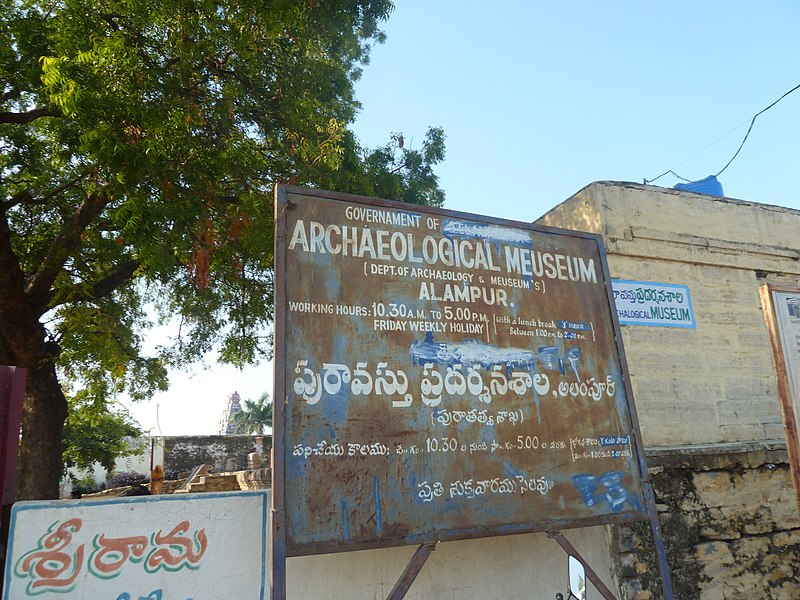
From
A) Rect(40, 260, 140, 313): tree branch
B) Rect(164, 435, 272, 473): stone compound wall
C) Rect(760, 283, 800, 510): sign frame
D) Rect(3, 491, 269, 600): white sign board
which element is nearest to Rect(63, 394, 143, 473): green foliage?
Rect(164, 435, 272, 473): stone compound wall

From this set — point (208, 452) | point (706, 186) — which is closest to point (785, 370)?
point (706, 186)

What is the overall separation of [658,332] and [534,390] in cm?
232

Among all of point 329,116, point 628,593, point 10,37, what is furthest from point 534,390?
point 10,37

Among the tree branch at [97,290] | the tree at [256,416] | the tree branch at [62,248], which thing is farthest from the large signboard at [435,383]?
the tree at [256,416]

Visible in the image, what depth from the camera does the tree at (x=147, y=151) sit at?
6.46m

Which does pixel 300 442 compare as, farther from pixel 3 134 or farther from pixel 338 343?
pixel 3 134

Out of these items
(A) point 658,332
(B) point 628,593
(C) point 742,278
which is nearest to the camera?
(B) point 628,593

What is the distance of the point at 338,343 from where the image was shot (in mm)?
3672

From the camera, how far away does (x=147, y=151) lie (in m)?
6.19

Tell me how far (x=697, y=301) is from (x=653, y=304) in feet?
2.14

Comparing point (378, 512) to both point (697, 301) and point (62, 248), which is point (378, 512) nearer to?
point (697, 301)

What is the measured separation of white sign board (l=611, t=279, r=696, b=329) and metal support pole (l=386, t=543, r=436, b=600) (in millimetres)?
3209

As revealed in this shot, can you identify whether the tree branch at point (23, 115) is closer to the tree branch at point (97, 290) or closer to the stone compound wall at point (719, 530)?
the tree branch at point (97, 290)

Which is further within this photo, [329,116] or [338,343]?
[329,116]
